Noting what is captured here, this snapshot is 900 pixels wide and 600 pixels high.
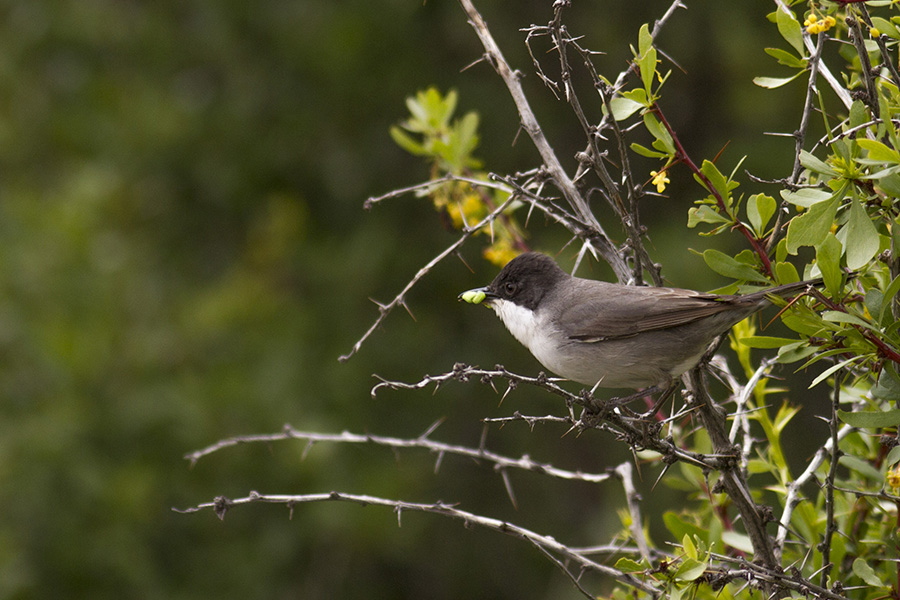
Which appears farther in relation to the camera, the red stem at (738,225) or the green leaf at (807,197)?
the red stem at (738,225)

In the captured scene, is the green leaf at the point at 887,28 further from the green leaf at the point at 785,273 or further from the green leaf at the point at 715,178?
the green leaf at the point at 785,273

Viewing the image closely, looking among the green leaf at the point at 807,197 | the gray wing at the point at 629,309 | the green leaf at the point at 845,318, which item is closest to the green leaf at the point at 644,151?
the green leaf at the point at 807,197

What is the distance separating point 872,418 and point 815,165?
26.2 inches

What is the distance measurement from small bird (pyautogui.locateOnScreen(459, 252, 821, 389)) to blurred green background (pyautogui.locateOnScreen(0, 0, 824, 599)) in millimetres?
3462

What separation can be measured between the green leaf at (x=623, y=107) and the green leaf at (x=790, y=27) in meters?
0.49

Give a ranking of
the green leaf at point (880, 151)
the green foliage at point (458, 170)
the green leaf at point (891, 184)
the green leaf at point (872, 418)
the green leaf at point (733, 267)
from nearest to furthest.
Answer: the green leaf at point (880, 151) → the green leaf at point (891, 184) → the green leaf at point (872, 418) → the green leaf at point (733, 267) → the green foliage at point (458, 170)

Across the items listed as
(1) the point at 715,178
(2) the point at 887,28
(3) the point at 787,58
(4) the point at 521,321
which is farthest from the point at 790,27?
(4) the point at 521,321

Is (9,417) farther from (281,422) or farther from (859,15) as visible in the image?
(859,15)

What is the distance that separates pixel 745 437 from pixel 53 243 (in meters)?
5.85

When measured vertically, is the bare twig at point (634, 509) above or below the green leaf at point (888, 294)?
below

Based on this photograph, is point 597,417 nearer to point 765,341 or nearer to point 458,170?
point 765,341

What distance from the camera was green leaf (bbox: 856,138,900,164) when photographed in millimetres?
2137

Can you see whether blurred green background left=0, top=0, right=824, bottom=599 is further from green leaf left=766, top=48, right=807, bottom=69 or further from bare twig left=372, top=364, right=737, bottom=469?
bare twig left=372, top=364, right=737, bottom=469

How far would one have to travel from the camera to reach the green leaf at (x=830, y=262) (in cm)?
223
